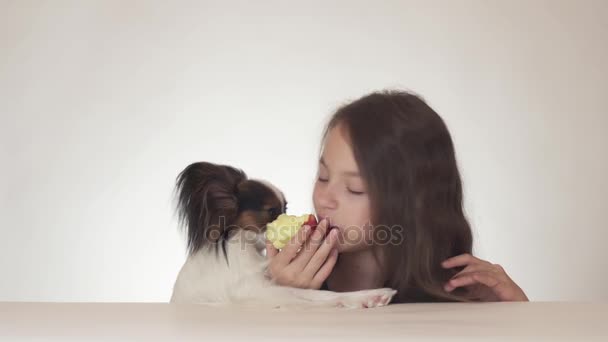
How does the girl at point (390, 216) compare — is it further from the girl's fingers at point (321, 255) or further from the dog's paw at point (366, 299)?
the dog's paw at point (366, 299)

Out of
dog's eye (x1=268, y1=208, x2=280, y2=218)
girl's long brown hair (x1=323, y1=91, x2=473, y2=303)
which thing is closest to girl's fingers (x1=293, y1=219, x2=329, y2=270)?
girl's long brown hair (x1=323, y1=91, x2=473, y2=303)

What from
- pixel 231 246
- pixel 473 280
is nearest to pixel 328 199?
pixel 231 246

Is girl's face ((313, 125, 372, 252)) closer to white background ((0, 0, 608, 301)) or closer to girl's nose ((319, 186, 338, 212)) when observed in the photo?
girl's nose ((319, 186, 338, 212))

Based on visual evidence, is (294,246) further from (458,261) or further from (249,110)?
(249,110)

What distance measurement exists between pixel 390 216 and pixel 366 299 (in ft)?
0.79

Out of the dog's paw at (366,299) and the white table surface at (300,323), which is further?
the dog's paw at (366,299)

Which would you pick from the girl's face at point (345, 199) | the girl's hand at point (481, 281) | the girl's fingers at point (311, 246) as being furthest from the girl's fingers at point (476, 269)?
the girl's fingers at point (311, 246)

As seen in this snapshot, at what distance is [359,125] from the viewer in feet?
5.50

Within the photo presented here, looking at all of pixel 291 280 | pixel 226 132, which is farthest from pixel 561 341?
pixel 226 132

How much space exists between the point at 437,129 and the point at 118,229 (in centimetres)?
335

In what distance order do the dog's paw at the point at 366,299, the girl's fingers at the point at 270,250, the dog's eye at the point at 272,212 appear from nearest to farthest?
the dog's paw at the point at 366,299, the girl's fingers at the point at 270,250, the dog's eye at the point at 272,212

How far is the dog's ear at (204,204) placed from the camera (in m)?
1.72

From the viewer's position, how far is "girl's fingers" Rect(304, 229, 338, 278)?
160cm

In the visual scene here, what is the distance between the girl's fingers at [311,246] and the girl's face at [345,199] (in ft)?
0.11
